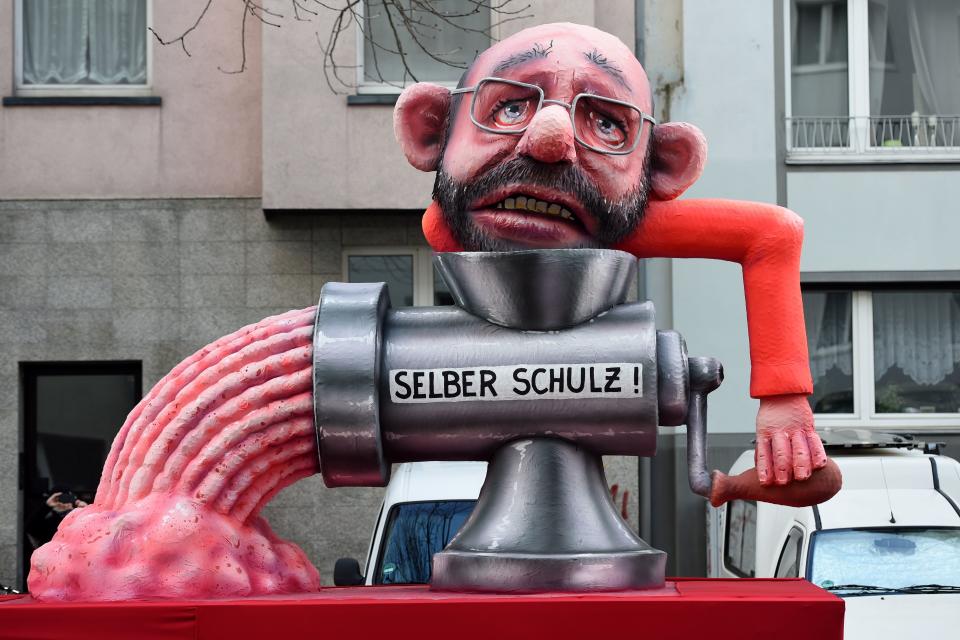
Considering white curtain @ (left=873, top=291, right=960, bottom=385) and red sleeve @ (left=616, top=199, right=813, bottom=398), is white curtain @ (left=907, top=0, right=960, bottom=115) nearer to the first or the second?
white curtain @ (left=873, top=291, right=960, bottom=385)

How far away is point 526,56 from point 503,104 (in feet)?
0.45

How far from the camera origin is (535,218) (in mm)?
3178

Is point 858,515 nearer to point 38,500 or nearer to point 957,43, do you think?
point 957,43

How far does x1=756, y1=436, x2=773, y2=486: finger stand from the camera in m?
3.07

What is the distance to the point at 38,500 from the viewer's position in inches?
412

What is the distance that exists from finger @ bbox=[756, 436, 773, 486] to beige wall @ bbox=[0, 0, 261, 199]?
787cm

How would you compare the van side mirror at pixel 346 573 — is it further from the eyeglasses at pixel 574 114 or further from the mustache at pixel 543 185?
the eyeglasses at pixel 574 114

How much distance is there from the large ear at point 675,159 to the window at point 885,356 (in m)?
7.95

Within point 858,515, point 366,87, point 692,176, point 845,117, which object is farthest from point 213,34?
point 692,176

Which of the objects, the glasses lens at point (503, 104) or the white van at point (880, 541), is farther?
the white van at point (880, 541)

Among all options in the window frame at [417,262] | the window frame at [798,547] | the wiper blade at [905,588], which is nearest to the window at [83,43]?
the window frame at [417,262]

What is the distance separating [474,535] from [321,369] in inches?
21.2

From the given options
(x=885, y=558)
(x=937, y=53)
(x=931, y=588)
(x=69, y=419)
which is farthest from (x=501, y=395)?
(x=937, y=53)

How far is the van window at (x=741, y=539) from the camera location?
820 centimetres
